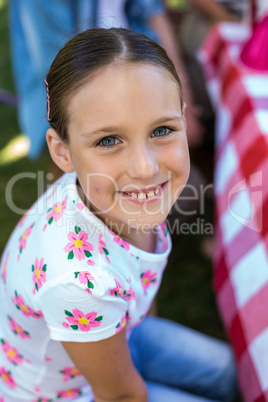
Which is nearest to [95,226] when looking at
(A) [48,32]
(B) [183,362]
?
(B) [183,362]

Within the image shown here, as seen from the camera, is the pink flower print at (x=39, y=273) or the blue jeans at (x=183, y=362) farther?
the blue jeans at (x=183, y=362)

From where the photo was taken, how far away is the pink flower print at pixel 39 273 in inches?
27.4

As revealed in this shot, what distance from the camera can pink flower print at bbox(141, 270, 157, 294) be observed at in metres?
0.81

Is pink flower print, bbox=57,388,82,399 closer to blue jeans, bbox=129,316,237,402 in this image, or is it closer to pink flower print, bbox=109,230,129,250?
blue jeans, bbox=129,316,237,402

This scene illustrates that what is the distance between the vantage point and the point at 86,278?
2.20ft

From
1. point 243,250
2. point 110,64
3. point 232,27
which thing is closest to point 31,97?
point 232,27

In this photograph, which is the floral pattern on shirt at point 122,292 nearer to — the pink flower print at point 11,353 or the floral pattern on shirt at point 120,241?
the floral pattern on shirt at point 120,241

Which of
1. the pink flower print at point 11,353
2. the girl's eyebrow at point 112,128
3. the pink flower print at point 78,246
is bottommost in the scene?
the pink flower print at point 11,353

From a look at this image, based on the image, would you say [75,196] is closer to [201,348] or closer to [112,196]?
[112,196]

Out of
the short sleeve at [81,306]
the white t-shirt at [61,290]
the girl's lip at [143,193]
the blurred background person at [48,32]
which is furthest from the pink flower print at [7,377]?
the blurred background person at [48,32]

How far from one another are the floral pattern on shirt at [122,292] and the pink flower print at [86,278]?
0.04 meters

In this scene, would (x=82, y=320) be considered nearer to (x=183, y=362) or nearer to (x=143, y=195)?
(x=143, y=195)

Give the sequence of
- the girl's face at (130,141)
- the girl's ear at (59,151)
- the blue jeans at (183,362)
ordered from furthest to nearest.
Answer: the blue jeans at (183,362)
the girl's ear at (59,151)
the girl's face at (130,141)

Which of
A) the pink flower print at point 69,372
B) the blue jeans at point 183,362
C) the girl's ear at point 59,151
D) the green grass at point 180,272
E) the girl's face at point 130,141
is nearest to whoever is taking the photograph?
the girl's face at point 130,141
